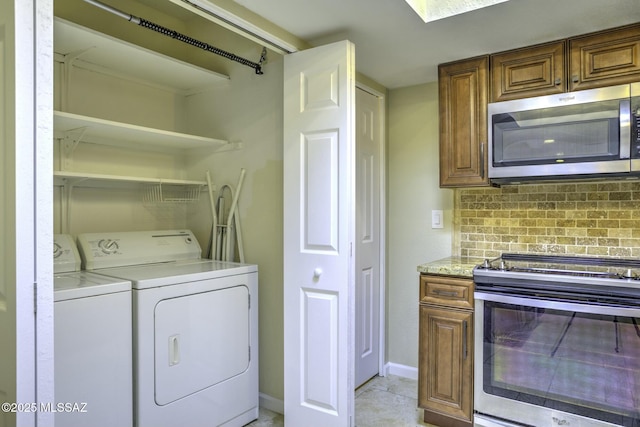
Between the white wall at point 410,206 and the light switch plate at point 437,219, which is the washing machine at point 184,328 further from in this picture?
the light switch plate at point 437,219

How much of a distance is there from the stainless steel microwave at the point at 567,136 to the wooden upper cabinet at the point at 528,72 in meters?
0.06

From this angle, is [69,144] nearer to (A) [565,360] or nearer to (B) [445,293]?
(B) [445,293]

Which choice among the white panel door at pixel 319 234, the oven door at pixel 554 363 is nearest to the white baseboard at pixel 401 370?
the oven door at pixel 554 363

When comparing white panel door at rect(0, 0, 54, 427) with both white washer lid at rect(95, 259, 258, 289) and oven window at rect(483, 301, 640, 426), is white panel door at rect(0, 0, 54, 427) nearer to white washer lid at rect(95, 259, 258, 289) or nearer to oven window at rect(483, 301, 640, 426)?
white washer lid at rect(95, 259, 258, 289)

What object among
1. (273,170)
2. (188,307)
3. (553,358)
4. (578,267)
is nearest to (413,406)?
(553,358)

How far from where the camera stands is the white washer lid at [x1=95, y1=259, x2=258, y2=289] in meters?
1.92

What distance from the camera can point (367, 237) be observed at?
2840 mm

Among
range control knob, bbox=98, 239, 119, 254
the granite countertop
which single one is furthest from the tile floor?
range control knob, bbox=98, 239, 119, 254

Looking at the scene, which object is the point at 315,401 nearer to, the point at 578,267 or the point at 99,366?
the point at 99,366

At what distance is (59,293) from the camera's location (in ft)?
5.24

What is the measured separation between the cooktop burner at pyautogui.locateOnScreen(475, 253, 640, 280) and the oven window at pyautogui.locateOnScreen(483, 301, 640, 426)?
0.19 meters

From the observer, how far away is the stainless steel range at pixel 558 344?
72.2 inches

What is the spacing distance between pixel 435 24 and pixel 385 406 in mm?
2214

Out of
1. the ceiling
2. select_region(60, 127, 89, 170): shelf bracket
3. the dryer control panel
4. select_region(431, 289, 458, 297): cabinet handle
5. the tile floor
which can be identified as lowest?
the tile floor
